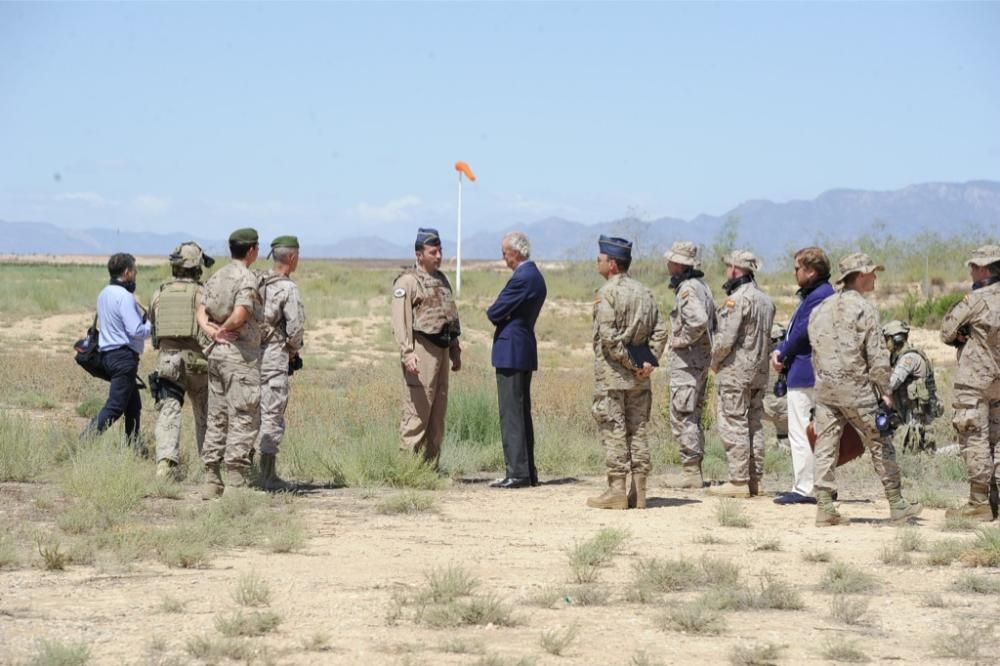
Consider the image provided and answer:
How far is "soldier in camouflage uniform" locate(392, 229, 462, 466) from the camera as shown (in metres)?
11.6

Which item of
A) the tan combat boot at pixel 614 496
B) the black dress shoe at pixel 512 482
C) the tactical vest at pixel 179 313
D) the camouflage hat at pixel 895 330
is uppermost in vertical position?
the tactical vest at pixel 179 313

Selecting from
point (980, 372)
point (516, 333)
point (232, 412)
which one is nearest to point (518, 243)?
point (516, 333)

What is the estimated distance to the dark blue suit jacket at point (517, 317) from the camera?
11750 millimetres

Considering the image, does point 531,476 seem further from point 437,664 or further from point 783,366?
point 437,664

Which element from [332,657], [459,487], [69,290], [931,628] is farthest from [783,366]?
[69,290]

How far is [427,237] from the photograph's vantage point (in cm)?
1177

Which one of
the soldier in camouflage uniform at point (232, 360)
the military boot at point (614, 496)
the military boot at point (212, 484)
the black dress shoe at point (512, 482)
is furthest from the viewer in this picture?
the black dress shoe at point (512, 482)

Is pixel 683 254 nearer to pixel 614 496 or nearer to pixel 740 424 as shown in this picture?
pixel 740 424

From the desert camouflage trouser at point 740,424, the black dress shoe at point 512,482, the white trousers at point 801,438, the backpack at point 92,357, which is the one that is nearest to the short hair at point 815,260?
the white trousers at point 801,438

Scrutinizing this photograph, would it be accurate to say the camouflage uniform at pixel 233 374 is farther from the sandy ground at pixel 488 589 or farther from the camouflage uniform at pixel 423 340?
the camouflage uniform at pixel 423 340

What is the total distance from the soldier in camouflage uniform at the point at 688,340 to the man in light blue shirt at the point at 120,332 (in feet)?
14.6

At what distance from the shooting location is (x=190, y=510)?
1023cm

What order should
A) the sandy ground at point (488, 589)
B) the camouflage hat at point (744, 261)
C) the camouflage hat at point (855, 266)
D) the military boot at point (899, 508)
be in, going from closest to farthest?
A: 1. the sandy ground at point (488, 589)
2. the camouflage hat at point (855, 266)
3. the military boot at point (899, 508)
4. the camouflage hat at point (744, 261)

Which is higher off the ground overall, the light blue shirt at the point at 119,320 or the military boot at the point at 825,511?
the light blue shirt at the point at 119,320
